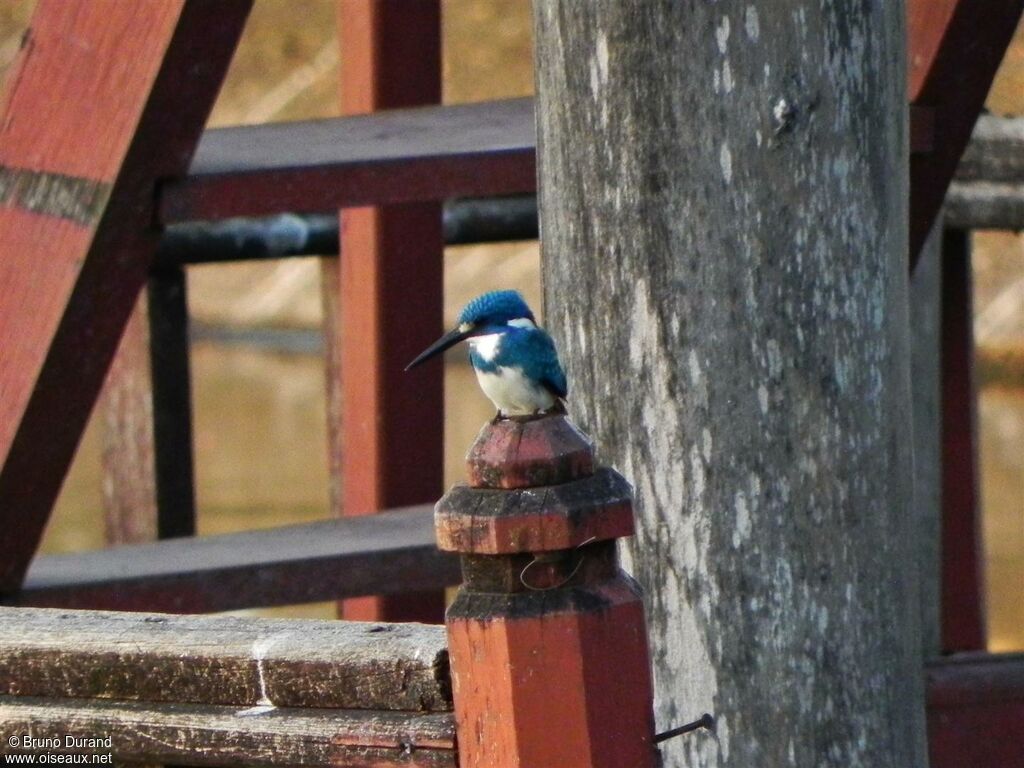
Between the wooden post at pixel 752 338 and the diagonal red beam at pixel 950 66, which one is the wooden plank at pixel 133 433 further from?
the wooden post at pixel 752 338

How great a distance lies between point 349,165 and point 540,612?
1346 mm

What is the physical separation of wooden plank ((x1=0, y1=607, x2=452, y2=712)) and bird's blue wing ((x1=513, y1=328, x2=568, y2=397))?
1.29ft

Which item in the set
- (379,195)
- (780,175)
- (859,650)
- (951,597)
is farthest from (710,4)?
(951,597)

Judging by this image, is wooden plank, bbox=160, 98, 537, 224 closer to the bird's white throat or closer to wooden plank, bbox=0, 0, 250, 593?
wooden plank, bbox=0, 0, 250, 593

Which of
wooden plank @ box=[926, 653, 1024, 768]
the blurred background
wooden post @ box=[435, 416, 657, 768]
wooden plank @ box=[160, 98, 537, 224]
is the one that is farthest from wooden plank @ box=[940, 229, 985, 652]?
the blurred background

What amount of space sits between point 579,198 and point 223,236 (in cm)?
169

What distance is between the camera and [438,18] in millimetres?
3682

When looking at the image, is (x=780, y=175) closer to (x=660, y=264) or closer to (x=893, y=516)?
(x=660, y=264)

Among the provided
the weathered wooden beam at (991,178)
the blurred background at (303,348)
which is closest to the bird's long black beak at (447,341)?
the weathered wooden beam at (991,178)

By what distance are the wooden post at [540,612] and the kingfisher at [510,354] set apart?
255 mm

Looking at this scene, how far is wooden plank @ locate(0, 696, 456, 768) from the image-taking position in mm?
1726

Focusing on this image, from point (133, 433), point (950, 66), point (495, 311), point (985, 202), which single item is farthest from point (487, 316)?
point (133, 433)

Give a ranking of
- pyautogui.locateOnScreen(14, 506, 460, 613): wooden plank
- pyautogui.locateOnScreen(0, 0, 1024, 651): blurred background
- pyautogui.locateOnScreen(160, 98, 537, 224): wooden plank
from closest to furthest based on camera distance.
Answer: pyautogui.locateOnScreen(160, 98, 537, 224): wooden plank < pyautogui.locateOnScreen(14, 506, 460, 613): wooden plank < pyautogui.locateOnScreen(0, 0, 1024, 651): blurred background

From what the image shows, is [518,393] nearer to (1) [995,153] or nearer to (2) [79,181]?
(2) [79,181]
